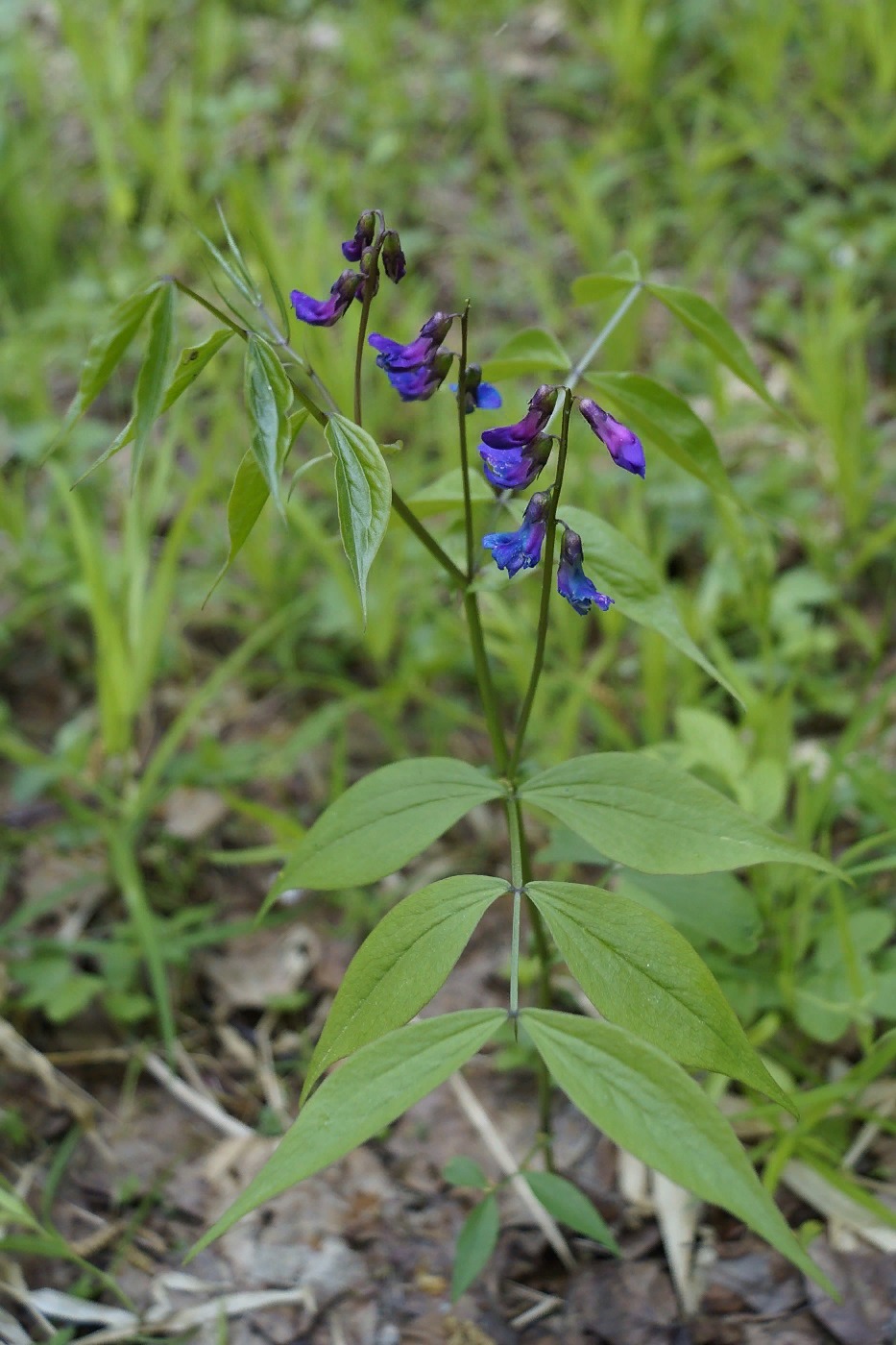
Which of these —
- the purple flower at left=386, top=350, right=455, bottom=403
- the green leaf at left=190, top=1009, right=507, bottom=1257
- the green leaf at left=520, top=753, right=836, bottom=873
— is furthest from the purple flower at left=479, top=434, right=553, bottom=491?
the green leaf at left=190, top=1009, right=507, bottom=1257

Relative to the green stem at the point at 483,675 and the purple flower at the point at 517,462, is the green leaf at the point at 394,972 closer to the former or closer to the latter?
the green stem at the point at 483,675

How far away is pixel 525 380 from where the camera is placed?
132 inches

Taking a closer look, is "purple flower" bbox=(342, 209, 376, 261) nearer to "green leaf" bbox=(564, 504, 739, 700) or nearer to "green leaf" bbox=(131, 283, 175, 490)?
"green leaf" bbox=(131, 283, 175, 490)

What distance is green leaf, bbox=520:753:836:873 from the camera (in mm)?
1101

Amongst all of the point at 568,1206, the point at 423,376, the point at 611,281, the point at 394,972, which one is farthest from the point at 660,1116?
the point at 611,281

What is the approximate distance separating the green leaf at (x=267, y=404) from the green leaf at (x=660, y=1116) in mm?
570

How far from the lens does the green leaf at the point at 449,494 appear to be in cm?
141

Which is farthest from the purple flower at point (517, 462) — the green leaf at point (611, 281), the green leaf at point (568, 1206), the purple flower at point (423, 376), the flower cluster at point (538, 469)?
the green leaf at point (568, 1206)

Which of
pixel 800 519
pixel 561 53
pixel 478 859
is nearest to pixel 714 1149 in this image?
pixel 478 859

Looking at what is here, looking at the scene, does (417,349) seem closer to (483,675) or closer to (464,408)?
(464,408)

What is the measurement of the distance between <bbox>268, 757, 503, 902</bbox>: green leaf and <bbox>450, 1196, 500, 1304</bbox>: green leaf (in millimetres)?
546

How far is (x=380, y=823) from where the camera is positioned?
1229mm

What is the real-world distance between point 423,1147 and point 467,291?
2557 millimetres

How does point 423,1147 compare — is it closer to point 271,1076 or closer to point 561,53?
point 271,1076
